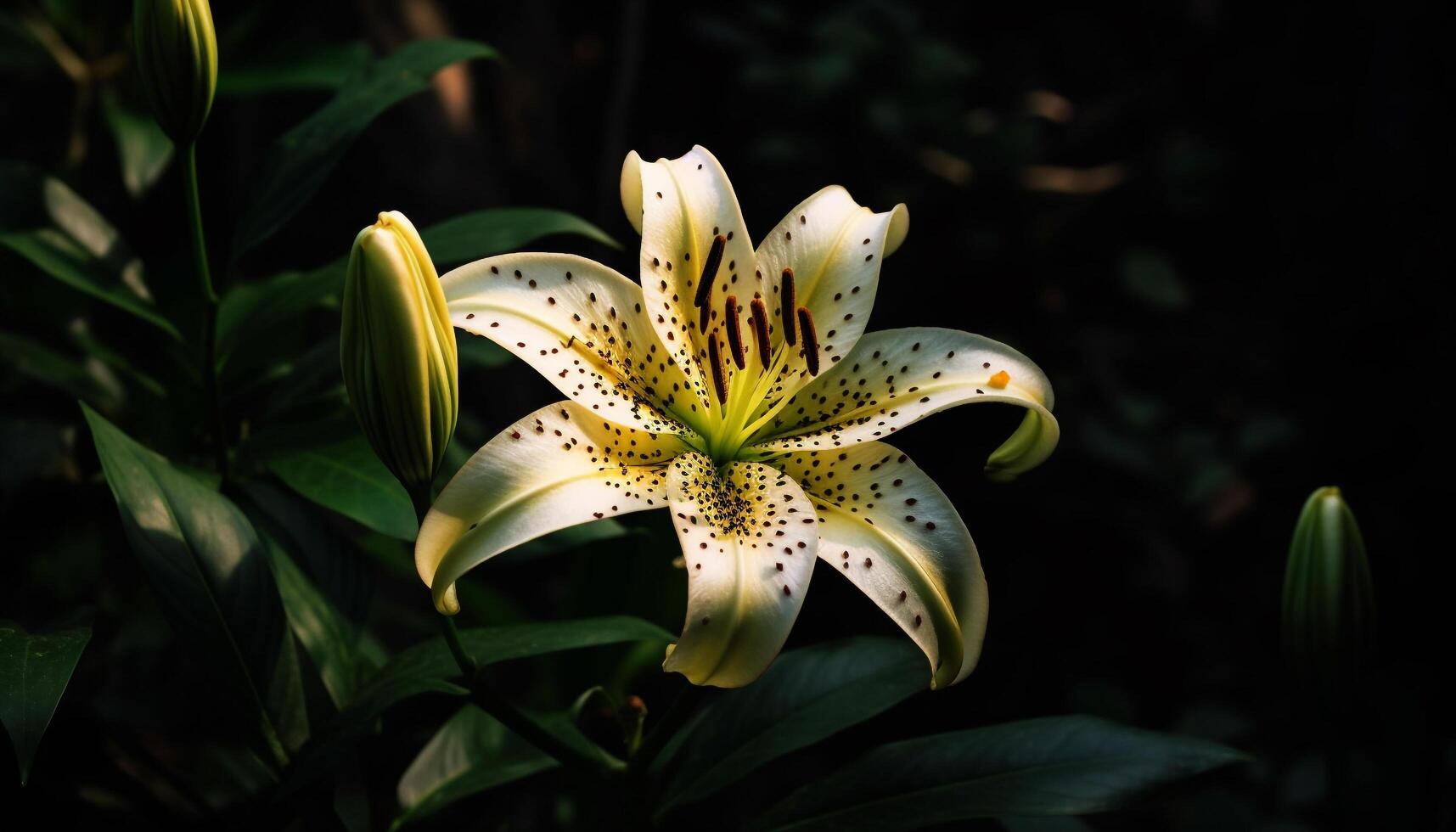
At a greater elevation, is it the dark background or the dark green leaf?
the dark background

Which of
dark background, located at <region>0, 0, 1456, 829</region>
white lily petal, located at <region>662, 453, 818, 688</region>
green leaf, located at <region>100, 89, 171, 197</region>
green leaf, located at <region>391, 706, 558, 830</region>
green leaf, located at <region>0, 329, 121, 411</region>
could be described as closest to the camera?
white lily petal, located at <region>662, 453, 818, 688</region>

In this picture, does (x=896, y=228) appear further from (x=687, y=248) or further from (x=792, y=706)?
(x=792, y=706)

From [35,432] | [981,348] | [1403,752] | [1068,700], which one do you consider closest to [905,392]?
[981,348]

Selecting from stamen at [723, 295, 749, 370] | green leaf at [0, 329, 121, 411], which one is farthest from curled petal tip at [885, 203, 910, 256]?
green leaf at [0, 329, 121, 411]

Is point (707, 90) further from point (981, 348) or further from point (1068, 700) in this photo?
point (981, 348)

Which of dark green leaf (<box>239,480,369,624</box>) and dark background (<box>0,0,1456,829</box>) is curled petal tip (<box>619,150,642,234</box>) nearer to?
dark green leaf (<box>239,480,369,624</box>)

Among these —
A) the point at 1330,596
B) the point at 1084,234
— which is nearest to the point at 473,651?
the point at 1330,596
